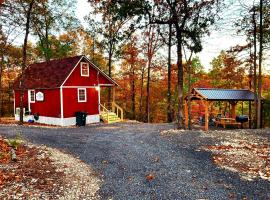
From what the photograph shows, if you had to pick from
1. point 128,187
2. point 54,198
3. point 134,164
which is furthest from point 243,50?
point 54,198

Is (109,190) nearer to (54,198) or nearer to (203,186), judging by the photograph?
(54,198)

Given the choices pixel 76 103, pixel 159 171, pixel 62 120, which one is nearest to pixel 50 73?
pixel 76 103

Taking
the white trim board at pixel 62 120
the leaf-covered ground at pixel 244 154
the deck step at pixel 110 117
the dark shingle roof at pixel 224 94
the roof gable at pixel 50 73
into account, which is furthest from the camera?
the deck step at pixel 110 117

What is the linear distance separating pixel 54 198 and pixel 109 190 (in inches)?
62.9

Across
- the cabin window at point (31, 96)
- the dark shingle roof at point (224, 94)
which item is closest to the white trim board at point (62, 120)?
the cabin window at point (31, 96)

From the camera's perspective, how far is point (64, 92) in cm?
2612

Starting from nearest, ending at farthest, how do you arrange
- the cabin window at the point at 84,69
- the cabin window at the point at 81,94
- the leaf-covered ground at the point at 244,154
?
the leaf-covered ground at the point at 244,154
the cabin window at the point at 81,94
the cabin window at the point at 84,69

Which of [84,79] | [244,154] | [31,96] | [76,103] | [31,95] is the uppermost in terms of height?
[84,79]

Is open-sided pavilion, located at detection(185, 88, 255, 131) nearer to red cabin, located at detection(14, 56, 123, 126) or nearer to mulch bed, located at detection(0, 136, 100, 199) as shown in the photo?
red cabin, located at detection(14, 56, 123, 126)

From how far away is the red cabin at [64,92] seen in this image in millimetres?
26234

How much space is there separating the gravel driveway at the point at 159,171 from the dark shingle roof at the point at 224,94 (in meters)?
7.67

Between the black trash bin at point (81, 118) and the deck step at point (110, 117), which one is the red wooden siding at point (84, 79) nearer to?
the black trash bin at point (81, 118)

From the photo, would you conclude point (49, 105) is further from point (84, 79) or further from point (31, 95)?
point (84, 79)

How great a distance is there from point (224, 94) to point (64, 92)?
1482 centimetres
